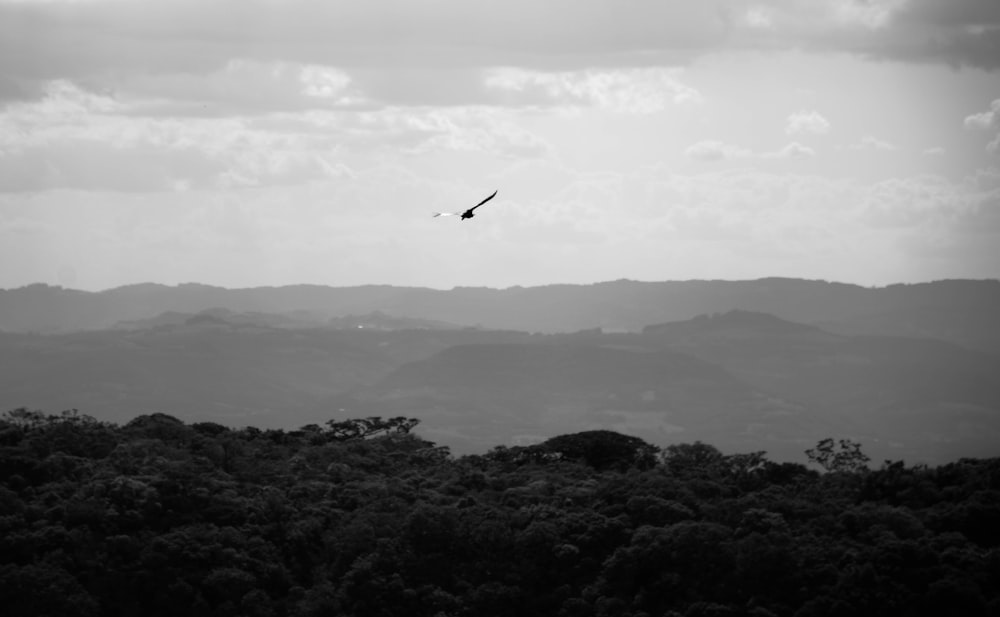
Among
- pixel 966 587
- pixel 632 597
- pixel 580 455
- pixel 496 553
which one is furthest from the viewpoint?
pixel 580 455

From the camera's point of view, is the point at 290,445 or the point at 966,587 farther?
the point at 290,445

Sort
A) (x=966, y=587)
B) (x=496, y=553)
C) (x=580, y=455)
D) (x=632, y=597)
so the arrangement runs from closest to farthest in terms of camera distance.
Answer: (x=966, y=587), (x=632, y=597), (x=496, y=553), (x=580, y=455)

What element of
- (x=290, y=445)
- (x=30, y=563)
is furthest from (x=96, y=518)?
(x=290, y=445)

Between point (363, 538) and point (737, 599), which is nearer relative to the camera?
point (737, 599)

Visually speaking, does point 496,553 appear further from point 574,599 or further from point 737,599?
point 737,599

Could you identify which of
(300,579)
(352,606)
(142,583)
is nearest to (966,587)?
(352,606)

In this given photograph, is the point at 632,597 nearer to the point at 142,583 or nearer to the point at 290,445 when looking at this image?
the point at 142,583
